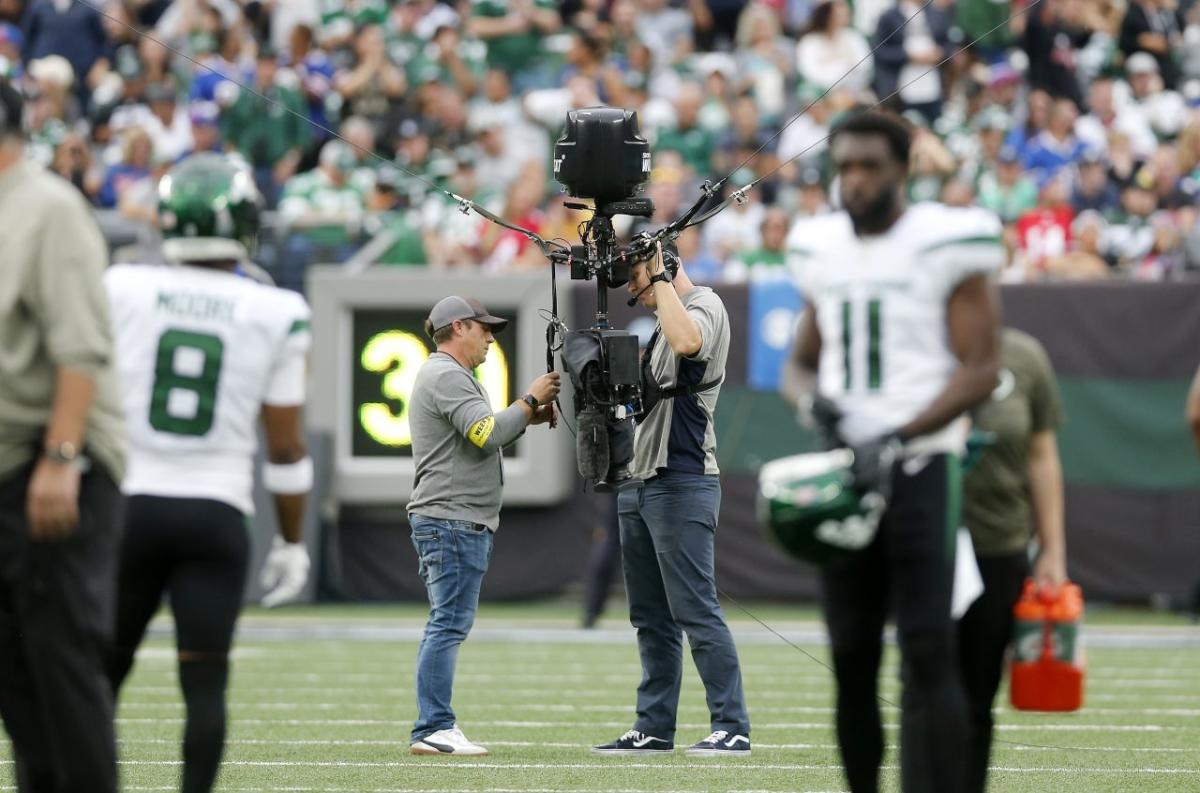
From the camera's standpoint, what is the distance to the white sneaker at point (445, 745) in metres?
8.05

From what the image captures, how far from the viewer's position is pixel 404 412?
15578mm

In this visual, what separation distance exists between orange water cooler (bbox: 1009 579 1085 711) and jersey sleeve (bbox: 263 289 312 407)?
2166 mm

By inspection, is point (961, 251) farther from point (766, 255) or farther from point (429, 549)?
point (766, 255)

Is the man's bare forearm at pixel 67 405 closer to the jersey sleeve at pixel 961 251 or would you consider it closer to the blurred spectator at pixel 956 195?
the jersey sleeve at pixel 961 251

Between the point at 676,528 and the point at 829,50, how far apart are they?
37.9ft

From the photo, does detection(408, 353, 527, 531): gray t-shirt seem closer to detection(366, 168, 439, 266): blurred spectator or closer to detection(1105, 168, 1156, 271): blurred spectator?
detection(366, 168, 439, 266): blurred spectator

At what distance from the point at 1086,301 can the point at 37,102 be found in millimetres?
9053

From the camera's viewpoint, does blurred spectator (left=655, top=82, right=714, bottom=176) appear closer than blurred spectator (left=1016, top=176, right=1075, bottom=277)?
No

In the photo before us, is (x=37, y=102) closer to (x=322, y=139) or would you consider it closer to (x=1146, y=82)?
(x=322, y=139)

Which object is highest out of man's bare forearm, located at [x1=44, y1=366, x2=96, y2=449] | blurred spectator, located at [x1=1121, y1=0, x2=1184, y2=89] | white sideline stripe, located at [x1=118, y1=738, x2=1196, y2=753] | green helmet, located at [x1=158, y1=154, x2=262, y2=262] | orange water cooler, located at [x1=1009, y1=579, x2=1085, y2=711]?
blurred spectator, located at [x1=1121, y1=0, x2=1184, y2=89]

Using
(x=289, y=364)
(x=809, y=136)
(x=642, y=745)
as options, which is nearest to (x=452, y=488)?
(x=642, y=745)

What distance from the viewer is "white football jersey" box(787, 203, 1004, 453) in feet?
17.0

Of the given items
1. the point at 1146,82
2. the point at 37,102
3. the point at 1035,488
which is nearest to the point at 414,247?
the point at 37,102

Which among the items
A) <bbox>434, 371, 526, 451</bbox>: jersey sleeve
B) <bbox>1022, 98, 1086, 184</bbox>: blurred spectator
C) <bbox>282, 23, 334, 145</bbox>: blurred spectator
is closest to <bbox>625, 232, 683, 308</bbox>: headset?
<bbox>434, 371, 526, 451</bbox>: jersey sleeve
